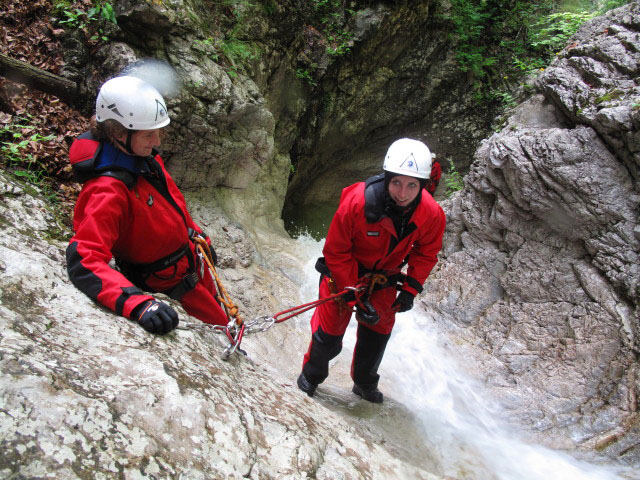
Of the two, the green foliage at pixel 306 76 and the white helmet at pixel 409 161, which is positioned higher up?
the green foliage at pixel 306 76

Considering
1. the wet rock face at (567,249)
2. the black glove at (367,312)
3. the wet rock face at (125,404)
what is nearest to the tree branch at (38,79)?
the wet rock face at (125,404)

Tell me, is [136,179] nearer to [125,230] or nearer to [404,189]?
[125,230]

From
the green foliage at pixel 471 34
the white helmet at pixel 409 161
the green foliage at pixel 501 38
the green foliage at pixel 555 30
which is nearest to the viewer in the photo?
the white helmet at pixel 409 161

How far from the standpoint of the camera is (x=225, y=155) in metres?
6.08

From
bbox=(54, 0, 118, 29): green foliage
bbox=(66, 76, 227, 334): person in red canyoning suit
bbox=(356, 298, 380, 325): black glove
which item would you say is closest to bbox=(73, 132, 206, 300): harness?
bbox=(66, 76, 227, 334): person in red canyoning suit

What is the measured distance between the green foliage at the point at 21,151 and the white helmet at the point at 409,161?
9.57 feet

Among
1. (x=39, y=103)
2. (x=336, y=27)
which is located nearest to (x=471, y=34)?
(x=336, y=27)

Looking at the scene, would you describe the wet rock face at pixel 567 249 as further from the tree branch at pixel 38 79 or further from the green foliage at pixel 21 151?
the tree branch at pixel 38 79

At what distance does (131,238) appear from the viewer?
2.35m

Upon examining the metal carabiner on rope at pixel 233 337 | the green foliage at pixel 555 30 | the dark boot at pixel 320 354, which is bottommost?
the dark boot at pixel 320 354

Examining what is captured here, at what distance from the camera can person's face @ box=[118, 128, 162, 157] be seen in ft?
7.13

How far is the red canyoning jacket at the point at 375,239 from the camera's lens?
2951 millimetres

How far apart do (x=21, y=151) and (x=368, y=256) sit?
309 cm

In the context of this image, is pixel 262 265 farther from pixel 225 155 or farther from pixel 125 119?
pixel 125 119
